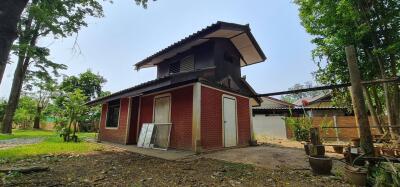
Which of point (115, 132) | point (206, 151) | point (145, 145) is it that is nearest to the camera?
point (206, 151)

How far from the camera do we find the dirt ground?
3.88 m

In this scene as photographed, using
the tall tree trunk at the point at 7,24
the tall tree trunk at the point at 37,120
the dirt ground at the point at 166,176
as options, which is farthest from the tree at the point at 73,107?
the tall tree trunk at the point at 37,120

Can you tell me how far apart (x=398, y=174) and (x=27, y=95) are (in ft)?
130

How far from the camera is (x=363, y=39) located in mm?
10617

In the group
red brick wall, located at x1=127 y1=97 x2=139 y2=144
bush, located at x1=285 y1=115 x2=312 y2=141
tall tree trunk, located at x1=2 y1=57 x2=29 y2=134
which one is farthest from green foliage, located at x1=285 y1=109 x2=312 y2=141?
tall tree trunk, located at x1=2 y1=57 x2=29 y2=134

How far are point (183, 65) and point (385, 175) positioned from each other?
8.56m

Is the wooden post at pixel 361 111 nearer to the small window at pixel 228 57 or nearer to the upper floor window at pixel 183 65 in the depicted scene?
the small window at pixel 228 57

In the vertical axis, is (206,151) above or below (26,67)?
below

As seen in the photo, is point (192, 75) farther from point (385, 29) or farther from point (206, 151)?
point (385, 29)

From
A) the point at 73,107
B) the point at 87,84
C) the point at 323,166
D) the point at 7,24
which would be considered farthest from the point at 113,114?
the point at 87,84

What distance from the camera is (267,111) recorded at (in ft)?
64.5

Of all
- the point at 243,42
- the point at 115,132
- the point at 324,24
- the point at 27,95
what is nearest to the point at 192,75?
the point at 243,42

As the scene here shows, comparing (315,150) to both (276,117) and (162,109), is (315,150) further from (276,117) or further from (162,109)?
(276,117)

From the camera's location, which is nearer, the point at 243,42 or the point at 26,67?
the point at 243,42
